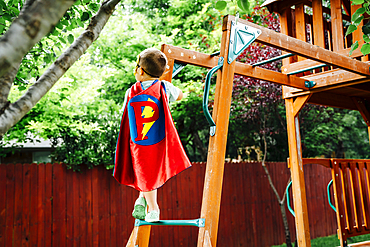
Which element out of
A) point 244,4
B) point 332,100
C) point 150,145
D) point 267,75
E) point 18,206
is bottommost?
point 18,206

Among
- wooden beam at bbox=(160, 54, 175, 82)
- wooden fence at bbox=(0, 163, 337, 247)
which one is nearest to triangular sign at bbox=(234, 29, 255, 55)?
wooden beam at bbox=(160, 54, 175, 82)

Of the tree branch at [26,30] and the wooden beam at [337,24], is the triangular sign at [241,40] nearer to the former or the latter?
the tree branch at [26,30]

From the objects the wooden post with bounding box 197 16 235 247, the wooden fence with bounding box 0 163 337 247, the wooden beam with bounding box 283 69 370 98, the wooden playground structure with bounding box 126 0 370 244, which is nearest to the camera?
the wooden post with bounding box 197 16 235 247

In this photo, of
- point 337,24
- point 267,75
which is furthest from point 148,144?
point 337,24

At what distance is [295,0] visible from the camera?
17.1 ft

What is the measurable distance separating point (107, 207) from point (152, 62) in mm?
4322

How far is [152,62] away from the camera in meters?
2.50

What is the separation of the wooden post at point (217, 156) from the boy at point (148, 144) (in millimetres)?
189

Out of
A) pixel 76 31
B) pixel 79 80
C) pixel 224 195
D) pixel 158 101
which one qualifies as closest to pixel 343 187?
pixel 224 195

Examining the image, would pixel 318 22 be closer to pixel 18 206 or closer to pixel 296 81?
pixel 296 81

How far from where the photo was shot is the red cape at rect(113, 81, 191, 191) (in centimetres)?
231

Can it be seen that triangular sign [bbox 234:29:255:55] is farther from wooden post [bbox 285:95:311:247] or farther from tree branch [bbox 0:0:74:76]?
wooden post [bbox 285:95:311:247]

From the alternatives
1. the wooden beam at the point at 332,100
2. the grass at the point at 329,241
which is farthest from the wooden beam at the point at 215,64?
the grass at the point at 329,241

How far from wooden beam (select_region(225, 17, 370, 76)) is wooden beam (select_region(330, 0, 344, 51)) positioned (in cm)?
87
